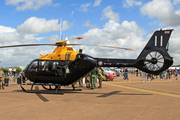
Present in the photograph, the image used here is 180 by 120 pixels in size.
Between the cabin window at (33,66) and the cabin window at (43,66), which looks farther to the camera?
the cabin window at (33,66)

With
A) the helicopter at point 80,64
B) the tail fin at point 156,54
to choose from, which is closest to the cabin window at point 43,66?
the helicopter at point 80,64

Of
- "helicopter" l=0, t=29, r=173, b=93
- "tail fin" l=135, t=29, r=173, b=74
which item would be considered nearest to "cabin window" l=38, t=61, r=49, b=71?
"helicopter" l=0, t=29, r=173, b=93

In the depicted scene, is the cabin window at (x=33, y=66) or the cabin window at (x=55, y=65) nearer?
the cabin window at (x=55, y=65)

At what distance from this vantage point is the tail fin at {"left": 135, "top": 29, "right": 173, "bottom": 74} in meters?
11.2

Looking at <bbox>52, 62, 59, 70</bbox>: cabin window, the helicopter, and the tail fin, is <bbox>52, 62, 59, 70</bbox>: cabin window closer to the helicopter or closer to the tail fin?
the helicopter

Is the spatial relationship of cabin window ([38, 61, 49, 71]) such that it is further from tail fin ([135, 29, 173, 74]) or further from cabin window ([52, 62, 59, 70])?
tail fin ([135, 29, 173, 74])

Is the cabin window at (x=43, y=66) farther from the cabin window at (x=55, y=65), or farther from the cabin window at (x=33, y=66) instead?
the cabin window at (x=55, y=65)

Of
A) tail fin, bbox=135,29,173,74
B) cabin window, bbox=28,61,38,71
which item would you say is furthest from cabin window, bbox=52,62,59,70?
tail fin, bbox=135,29,173,74

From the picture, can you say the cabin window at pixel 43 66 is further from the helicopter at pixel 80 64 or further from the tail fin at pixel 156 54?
the tail fin at pixel 156 54

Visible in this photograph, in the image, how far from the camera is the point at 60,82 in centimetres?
1254

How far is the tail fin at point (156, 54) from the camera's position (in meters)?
11.2

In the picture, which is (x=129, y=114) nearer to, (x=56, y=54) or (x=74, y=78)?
(x=74, y=78)

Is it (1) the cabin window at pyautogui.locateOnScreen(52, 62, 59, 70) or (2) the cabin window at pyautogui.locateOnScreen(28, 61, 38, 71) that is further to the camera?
(2) the cabin window at pyautogui.locateOnScreen(28, 61, 38, 71)

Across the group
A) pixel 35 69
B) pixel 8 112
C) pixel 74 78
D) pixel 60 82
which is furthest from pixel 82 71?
pixel 8 112
